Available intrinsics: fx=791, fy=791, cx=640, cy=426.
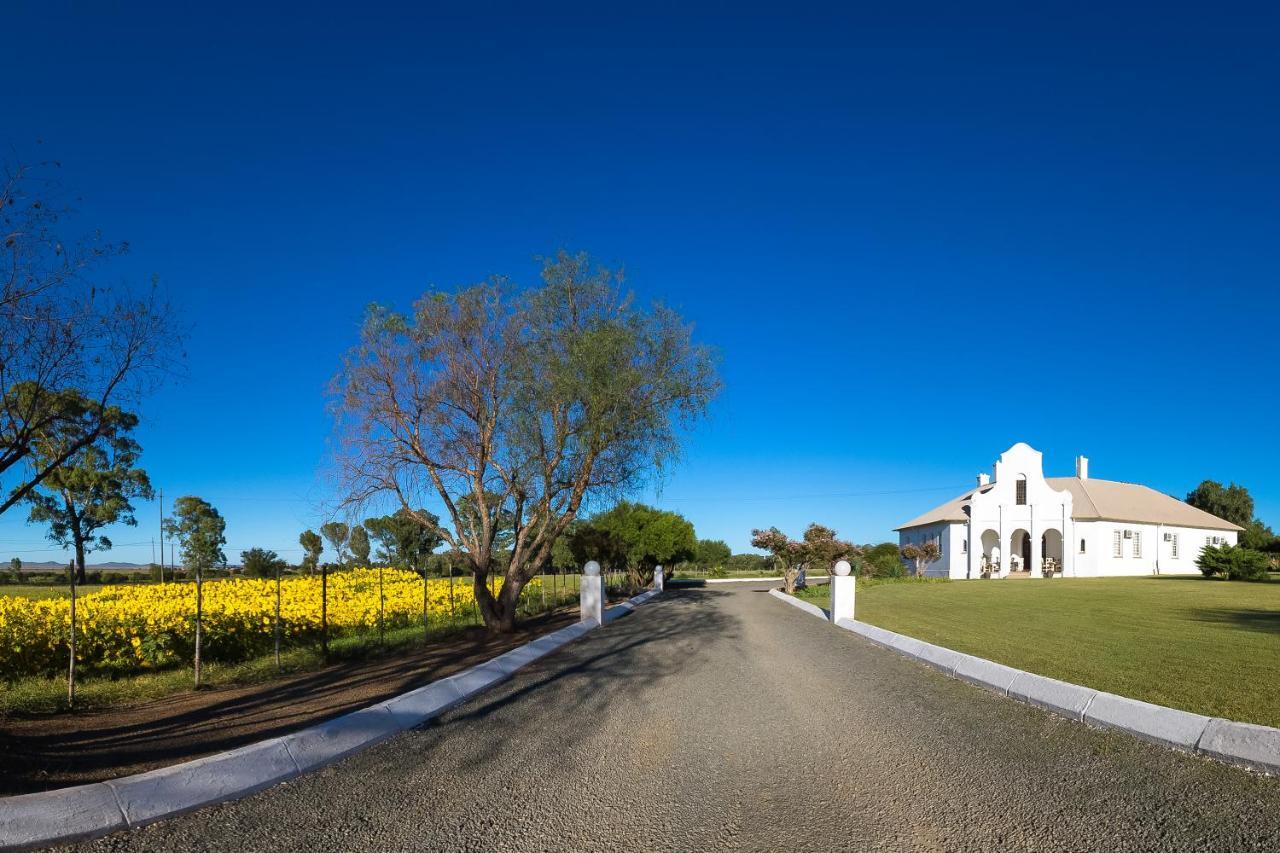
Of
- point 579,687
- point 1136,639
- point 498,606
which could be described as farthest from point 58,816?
point 1136,639

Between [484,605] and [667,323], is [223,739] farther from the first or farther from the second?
[667,323]

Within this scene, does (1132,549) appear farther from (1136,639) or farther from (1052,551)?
(1136,639)

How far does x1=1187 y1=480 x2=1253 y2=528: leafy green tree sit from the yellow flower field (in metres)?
76.0

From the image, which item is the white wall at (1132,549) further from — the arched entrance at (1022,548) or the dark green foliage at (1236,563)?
the dark green foliage at (1236,563)

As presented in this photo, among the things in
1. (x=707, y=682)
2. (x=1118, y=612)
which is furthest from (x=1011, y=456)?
(x=707, y=682)

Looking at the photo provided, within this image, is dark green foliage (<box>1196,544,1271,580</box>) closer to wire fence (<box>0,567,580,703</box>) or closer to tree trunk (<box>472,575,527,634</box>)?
wire fence (<box>0,567,580,703</box>)

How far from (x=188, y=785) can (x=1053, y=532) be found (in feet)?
160

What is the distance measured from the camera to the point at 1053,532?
149 ft

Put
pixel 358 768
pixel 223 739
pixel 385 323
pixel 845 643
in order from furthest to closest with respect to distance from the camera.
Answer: pixel 385 323 < pixel 845 643 < pixel 223 739 < pixel 358 768

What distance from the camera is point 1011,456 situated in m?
44.6

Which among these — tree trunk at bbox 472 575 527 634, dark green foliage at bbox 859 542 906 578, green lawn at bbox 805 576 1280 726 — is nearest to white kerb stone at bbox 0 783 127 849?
green lawn at bbox 805 576 1280 726

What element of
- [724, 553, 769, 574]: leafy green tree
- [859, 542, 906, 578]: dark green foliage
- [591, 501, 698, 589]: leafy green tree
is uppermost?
[591, 501, 698, 589]: leafy green tree

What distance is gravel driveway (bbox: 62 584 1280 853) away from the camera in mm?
4164

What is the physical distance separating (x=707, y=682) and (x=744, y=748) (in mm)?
3136
